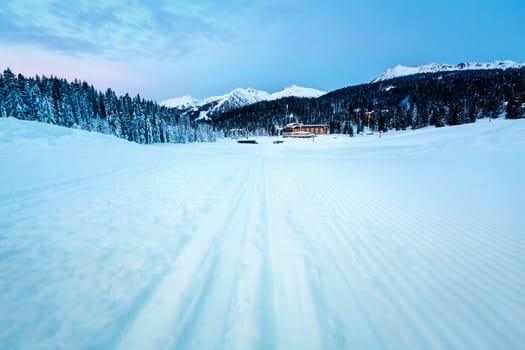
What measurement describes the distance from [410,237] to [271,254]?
125 inches

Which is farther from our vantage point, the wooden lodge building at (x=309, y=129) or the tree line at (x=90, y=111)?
the wooden lodge building at (x=309, y=129)

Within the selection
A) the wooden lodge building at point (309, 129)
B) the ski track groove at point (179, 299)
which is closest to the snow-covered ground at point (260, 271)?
the ski track groove at point (179, 299)

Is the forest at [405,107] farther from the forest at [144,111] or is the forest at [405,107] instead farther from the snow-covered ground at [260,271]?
the snow-covered ground at [260,271]

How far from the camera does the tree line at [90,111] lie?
1673 inches

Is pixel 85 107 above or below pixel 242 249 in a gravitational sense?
above

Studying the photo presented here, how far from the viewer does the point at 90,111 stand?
68688 mm

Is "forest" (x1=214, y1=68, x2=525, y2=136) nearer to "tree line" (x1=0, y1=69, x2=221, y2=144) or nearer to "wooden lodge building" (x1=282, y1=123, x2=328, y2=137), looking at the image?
"wooden lodge building" (x1=282, y1=123, x2=328, y2=137)

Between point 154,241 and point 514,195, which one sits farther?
point 514,195

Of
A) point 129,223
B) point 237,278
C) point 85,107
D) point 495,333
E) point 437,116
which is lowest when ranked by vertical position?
point 495,333

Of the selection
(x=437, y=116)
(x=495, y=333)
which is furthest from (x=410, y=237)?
(x=437, y=116)

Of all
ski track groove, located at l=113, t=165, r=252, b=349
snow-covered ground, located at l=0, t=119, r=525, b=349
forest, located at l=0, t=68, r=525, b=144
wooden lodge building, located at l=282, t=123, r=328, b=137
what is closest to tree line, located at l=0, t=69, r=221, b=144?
forest, located at l=0, t=68, r=525, b=144

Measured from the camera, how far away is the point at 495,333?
2250 millimetres

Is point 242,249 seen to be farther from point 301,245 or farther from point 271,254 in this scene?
point 301,245

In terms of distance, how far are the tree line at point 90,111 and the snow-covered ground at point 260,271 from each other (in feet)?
184
